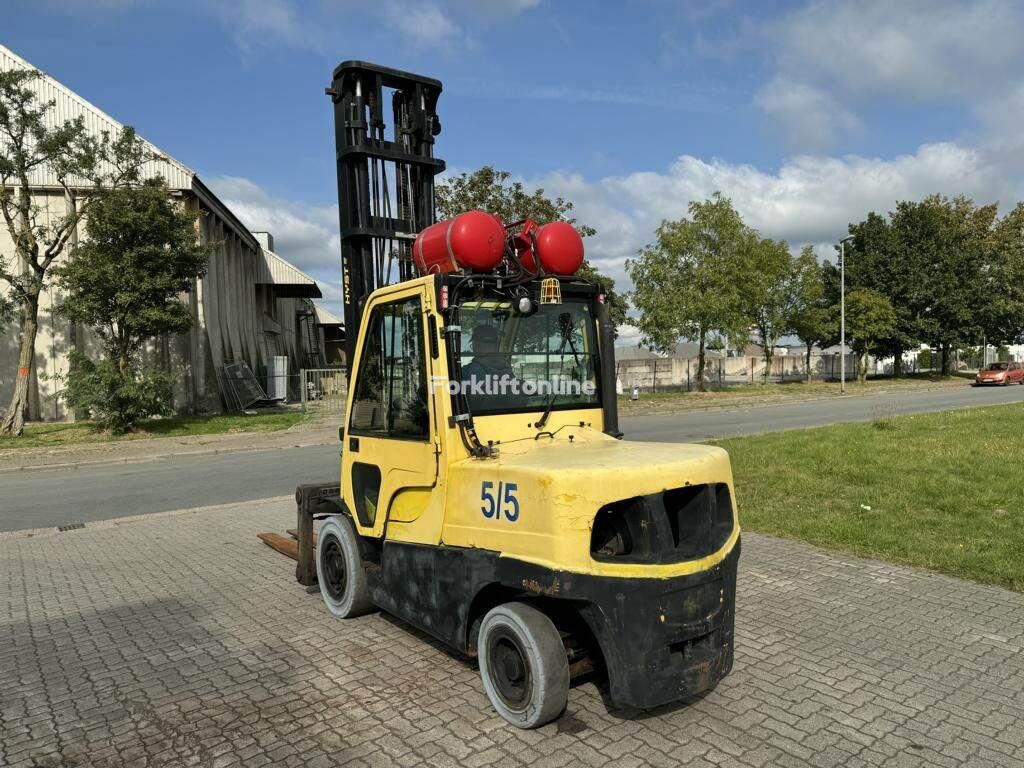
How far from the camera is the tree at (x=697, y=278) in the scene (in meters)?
31.6

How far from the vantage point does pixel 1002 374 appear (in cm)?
3909

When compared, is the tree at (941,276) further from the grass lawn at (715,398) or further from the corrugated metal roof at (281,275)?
the corrugated metal roof at (281,275)

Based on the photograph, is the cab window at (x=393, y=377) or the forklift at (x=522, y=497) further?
the cab window at (x=393, y=377)

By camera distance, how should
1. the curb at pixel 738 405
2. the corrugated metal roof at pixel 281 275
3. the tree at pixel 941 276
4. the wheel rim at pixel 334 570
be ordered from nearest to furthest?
1. the wheel rim at pixel 334 570
2. the curb at pixel 738 405
3. the corrugated metal roof at pixel 281 275
4. the tree at pixel 941 276

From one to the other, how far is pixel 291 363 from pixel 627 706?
45.4m

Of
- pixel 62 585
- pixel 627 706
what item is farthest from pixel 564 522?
pixel 62 585

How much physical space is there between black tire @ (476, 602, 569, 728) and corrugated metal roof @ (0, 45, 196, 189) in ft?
80.7

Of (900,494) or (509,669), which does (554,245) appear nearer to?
(509,669)

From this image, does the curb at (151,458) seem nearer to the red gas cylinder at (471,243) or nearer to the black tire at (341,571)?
the black tire at (341,571)

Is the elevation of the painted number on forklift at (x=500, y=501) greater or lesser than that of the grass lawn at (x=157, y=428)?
greater

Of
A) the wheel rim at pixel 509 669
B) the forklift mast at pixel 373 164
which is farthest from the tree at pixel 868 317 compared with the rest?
the wheel rim at pixel 509 669

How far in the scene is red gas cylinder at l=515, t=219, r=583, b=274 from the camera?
14.0 ft

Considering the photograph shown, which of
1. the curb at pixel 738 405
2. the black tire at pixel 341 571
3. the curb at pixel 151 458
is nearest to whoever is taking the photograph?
the black tire at pixel 341 571

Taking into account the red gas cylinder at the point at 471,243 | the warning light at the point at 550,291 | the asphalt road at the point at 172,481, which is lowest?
the asphalt road at the point at 172,481
